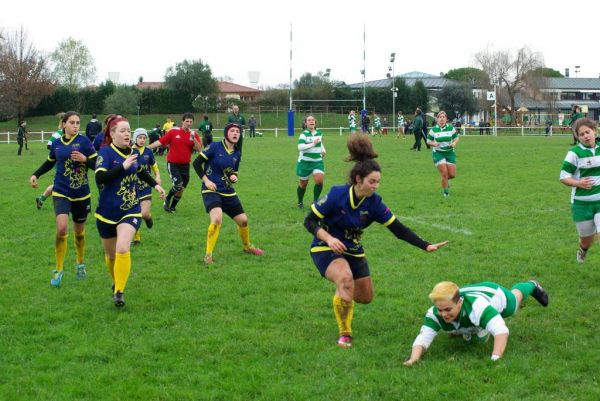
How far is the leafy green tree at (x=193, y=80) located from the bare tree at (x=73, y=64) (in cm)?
1961

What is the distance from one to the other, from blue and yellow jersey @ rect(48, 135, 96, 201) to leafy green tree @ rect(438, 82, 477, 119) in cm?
6706

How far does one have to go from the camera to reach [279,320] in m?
7.02

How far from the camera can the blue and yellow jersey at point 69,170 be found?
28.1ft

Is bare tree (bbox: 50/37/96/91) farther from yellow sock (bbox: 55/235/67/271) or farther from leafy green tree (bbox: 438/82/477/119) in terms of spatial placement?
yellow sock (bbox: 55/235/67/271)

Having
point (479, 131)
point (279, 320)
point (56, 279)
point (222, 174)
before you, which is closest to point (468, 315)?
point (279, 320)

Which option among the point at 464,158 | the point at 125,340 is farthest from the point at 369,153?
the point at 464,158

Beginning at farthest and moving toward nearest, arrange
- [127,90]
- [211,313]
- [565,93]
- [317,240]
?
1. [565,93]
2. [127,90]
3. [211,313]
4. [317,240]

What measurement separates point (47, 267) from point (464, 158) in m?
19.6

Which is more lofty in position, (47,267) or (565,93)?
(565,93)

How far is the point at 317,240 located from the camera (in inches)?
250

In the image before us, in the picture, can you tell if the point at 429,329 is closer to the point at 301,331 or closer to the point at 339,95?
the point at 301,331

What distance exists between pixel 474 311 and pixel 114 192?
152 inches

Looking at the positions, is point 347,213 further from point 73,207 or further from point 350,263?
point 73,207

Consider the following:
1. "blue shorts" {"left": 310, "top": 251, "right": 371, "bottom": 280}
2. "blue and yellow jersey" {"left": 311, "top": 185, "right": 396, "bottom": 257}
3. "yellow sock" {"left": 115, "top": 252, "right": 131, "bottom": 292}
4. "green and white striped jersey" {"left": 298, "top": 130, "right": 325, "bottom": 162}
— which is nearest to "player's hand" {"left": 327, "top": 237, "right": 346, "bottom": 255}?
"blue and yellow jersey" {"left": 311, "top": 185, "right": 396, "bottom": 257}
